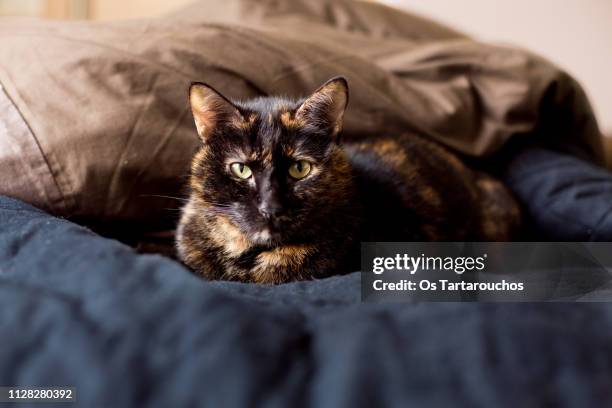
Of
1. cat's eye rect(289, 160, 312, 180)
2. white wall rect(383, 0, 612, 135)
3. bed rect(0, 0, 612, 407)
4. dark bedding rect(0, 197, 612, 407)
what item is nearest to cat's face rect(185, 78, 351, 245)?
cat's eye rect(289, 160, 312, 180)

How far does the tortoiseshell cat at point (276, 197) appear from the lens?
0.87m

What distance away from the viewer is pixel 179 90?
3.42 feet

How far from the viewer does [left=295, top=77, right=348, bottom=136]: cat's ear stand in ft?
2.94

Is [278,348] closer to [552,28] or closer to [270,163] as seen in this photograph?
[270,163]

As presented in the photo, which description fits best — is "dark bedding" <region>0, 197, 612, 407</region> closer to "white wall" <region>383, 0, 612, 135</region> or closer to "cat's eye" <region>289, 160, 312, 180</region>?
"cat's eye" <region>289, 160, 312, 180</region>

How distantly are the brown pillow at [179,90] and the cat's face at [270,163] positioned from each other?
0.49ft

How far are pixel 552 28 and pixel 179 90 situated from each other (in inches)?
59.4

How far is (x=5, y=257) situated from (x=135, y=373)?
0.31m

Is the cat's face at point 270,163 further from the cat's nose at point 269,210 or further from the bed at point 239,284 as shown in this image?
the bed at point 239,284

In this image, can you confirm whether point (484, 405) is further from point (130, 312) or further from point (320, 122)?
point (320, 122)

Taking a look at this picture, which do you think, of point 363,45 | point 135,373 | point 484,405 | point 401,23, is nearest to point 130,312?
point 135,373

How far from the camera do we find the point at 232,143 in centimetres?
90

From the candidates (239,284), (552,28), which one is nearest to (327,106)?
(239,284)

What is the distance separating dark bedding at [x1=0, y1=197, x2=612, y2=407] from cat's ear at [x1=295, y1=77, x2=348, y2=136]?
1.39ft
